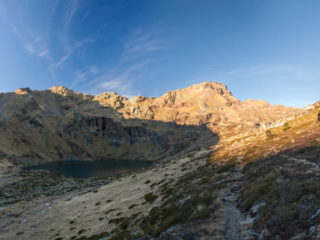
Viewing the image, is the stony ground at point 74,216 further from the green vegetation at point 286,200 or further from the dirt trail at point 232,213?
the green vegetation at point 286,200

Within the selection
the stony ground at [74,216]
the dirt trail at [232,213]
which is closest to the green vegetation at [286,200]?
the dirt trail at [232,213]

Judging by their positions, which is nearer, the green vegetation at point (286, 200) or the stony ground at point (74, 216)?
the green vegetation at point (286, 200)

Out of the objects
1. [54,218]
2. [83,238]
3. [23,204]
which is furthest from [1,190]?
[83,238]

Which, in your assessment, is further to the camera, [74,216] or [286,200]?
[74,216]

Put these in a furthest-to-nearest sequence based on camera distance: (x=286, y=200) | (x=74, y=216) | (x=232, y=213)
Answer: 1. (x=74, y=216)
2. (x=232, y=213)
3. (x=286, y=200)

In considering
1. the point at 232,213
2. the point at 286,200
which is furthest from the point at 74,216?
the point at 286,200

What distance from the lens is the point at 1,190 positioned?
65688mm

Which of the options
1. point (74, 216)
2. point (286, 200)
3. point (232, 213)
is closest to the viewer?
point (286, 200)

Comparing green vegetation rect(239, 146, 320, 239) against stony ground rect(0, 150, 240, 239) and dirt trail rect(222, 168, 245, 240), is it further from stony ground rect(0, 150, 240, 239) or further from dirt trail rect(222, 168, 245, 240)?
stony ground rect(0, 150, 240, 239)

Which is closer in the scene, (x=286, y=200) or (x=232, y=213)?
(x=286, y=200)

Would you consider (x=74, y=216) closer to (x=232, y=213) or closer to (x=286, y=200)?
(x=232, y=213)

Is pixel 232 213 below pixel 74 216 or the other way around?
the other way around

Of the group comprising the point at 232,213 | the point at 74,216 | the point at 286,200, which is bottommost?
the point at 74,216

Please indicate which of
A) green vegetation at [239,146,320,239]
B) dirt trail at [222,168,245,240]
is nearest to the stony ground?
dirt trail at [222,168,245,240]
